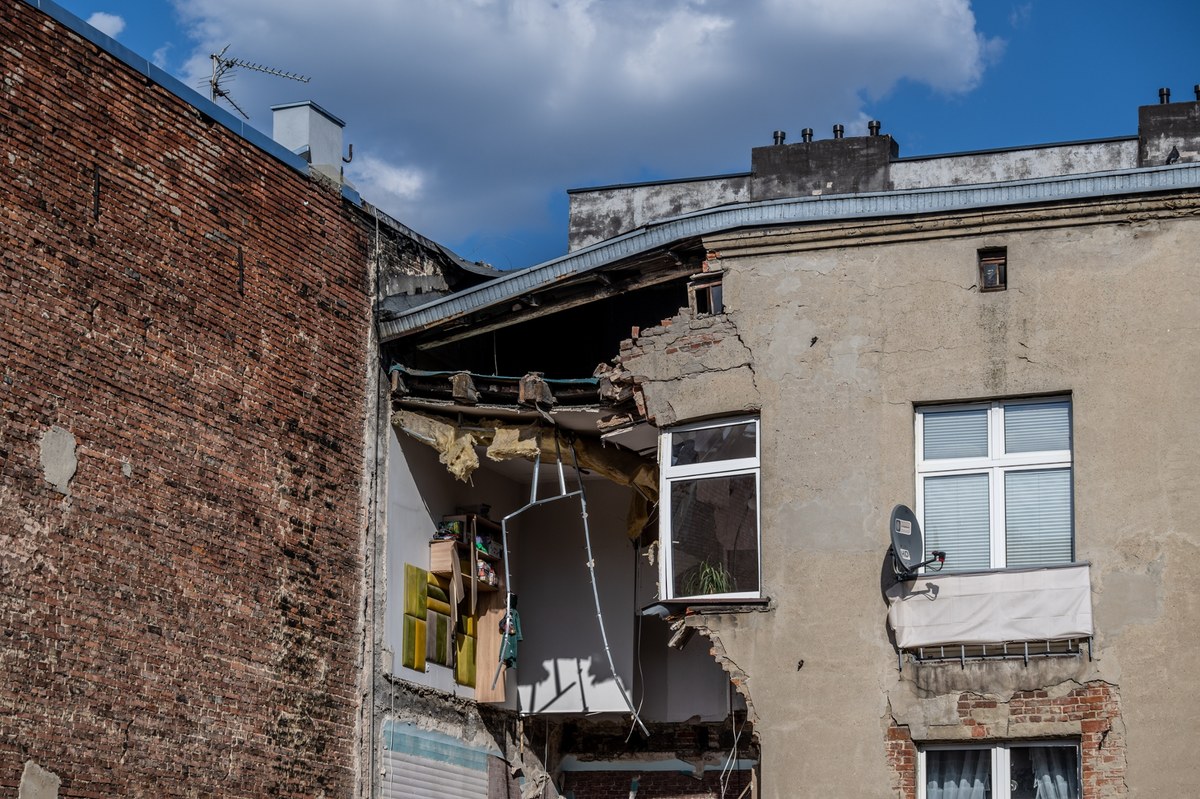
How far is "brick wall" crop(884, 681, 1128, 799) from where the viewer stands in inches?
493

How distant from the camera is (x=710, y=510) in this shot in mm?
14531

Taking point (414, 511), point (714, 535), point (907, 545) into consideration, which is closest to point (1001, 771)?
point (907, 545)

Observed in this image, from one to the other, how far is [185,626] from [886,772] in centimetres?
616

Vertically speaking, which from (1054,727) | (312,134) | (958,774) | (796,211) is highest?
(312,134)

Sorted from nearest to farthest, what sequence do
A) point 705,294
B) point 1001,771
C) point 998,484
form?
point 1001,771, point 998,484, point 705,294

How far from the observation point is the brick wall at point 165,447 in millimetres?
12453

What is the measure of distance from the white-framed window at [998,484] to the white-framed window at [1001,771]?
152cm

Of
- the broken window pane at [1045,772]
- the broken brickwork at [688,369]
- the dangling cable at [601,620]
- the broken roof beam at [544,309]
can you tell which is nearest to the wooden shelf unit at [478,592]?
the dangling cable at [601,620]

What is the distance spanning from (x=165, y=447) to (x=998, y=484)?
7.25 meters

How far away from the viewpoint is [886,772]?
1315cm

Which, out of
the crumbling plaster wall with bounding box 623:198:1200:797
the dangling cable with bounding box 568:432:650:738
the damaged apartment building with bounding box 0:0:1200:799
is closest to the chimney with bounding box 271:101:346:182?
the damaged apartment building with bounding box 0:0:1200:799

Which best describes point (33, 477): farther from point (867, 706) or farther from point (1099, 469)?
point (1099, 469)

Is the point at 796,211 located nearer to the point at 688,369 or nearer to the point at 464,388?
the point at 688,369

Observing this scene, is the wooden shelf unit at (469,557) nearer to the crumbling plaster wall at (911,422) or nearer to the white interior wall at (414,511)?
the white interior wall at (414,511)
